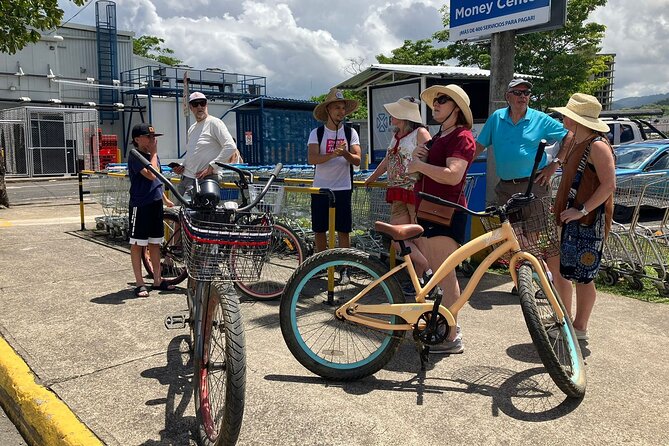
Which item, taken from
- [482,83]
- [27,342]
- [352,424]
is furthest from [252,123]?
[352,424]

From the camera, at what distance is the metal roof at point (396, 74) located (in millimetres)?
10984

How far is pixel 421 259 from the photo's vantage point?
4.52 meters

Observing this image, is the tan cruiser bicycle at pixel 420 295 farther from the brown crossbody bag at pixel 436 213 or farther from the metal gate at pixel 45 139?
the metal gate at pixel 45 139

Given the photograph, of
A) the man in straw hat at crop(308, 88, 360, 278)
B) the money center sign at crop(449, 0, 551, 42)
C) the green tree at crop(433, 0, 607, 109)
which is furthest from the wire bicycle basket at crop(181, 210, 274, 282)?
the green tree at crop(433, 0, 607, 109)

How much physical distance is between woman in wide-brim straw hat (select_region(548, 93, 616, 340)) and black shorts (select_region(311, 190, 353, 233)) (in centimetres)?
207

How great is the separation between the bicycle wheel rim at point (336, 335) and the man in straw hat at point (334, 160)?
1.58m

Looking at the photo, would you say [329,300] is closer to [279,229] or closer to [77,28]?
[279,229]

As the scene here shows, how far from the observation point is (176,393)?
376 cm

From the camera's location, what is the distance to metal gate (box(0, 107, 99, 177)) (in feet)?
79.3

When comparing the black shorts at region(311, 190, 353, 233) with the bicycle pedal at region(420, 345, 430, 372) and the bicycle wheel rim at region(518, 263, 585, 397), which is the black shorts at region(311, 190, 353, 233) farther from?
the bicycle wheel rim at region(518, 263, 585, 397)

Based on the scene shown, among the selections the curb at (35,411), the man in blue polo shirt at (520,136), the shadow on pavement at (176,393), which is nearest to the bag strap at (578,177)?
the man in blue polo shirt at (520,136)

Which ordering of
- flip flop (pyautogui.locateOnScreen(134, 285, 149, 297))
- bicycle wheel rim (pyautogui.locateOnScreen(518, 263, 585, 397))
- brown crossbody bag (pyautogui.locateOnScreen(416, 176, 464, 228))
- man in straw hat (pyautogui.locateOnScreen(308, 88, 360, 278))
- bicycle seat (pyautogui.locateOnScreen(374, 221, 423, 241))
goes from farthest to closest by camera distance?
1. flip flop (pyautogui.locateOnScreen(134, 285, 149, 297))
2. man in straw hat (pyautogui.locateOnScreen(308, 88, 360, 278))
3. brown crossbody bag (pyautogui.locateOnScreen(416, 176, 464, 228))
4. bicycle seat (pyautogui.locateOnScreen(374, 221, 423, 241))
5. bicycle wheel rim (pyautogui.locateOnScreen(518, 263, 585, 397))

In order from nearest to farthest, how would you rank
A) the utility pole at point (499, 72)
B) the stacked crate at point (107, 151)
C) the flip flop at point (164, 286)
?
the flip flop at point (164, 286) < the utility pole at point (499, 72) < the stacked crate at point (107, 151)

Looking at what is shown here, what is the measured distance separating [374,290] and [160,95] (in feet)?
101
